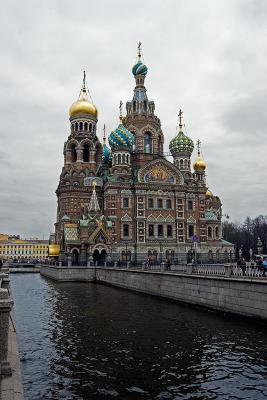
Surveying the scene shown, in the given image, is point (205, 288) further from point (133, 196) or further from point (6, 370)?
point (133, 196)

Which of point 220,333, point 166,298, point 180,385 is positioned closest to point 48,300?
point 166,298

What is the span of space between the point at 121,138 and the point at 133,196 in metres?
7.71

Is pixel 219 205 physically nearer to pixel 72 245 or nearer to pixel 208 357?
pixel 72 245

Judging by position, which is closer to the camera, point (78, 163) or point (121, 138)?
point (121, 138)

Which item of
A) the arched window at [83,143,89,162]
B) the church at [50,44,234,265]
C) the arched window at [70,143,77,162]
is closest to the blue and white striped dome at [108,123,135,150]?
the church at [50,44,234,265]

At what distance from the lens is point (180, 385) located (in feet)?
31.8

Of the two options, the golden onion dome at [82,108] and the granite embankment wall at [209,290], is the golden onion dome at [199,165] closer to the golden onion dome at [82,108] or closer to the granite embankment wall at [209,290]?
the golden onion dome at [82,108]

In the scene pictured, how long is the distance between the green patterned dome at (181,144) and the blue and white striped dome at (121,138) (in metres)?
6.40

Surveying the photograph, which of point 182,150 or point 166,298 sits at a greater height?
point 182,150

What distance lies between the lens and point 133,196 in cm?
5081

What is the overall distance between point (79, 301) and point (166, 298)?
5.54m

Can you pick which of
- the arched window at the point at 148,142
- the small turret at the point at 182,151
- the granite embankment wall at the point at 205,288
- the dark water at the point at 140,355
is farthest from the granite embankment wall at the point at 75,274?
the dark water at the point at 140,355

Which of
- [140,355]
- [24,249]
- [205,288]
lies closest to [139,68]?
[205,288]

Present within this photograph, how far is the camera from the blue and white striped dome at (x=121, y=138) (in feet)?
171
